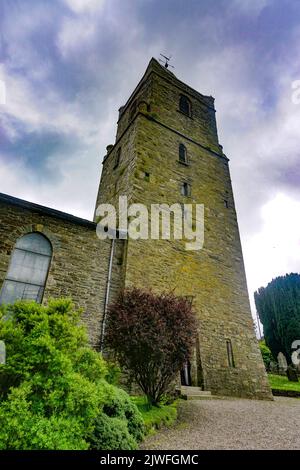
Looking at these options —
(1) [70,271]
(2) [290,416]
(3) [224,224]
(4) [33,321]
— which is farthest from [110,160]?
(2) [290,416]

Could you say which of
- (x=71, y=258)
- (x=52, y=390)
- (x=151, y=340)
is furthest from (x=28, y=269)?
(x=52, y=390)

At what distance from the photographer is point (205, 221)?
42.3ft

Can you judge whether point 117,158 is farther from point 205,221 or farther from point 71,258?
point 71,258

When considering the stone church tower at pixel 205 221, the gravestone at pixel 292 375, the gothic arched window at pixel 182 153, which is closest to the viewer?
the stone church tower at pixel 205 221

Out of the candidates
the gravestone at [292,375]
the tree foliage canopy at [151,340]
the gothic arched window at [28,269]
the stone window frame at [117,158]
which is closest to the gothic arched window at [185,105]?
the stone window frame at [117,158]

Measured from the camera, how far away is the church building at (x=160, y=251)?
8219 millimetres

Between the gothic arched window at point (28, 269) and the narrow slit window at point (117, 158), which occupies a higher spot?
the narrow slit window at point (117, 158)

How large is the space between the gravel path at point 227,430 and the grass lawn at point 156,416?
166 millimetres

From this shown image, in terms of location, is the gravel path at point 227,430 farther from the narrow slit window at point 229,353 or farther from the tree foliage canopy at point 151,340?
the narrow slit window at point 229,353

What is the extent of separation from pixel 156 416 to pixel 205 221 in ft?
30.3

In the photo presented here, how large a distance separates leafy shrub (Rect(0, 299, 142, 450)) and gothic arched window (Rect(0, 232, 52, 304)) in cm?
370

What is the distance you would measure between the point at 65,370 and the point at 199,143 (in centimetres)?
1458

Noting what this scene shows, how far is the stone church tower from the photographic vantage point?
31.8 ft

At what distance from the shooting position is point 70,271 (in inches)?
335
